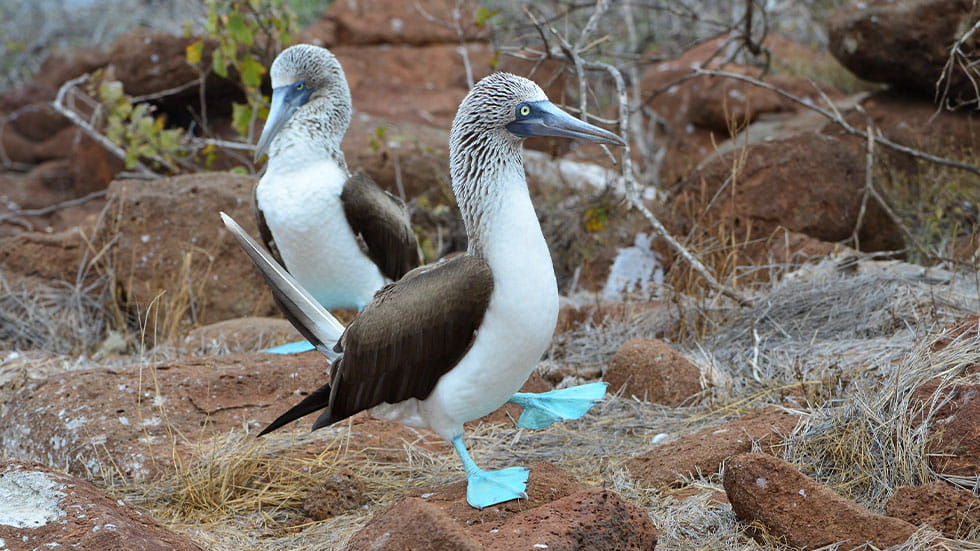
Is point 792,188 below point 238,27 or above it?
below

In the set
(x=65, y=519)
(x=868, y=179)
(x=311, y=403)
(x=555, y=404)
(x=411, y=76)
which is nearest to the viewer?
(x=65, y=519)

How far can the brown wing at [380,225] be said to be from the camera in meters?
4.53

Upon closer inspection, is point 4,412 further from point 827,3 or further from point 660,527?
point 827,3

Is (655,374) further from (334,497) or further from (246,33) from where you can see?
(246,33)

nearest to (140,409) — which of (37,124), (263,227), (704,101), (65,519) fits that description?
(263,227)

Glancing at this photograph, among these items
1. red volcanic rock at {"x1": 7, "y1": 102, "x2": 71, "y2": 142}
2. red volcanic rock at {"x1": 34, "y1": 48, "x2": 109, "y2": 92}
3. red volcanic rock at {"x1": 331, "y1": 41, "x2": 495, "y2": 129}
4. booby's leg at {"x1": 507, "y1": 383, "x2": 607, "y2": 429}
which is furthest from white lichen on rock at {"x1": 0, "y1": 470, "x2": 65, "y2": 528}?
red volcanic rock at {"x1": 7, "y1": 102, "x2": 71, "y2": 142}

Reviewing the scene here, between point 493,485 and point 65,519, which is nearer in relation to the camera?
point 65,519

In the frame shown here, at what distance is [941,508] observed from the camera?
2.59 meters

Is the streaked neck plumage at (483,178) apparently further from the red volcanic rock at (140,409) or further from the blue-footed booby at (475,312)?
the red volcanic rock at (140,409)

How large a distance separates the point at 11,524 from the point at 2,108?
10.2 meters

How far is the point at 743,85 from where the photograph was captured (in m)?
8.31

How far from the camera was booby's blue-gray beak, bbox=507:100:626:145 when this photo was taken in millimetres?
2945

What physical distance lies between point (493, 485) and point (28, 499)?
121cm

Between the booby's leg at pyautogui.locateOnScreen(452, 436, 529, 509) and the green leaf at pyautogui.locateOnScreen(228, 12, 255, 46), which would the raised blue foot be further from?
the green leaf at pyautogui.locateOnScreen(228, 12, 255, 46)
